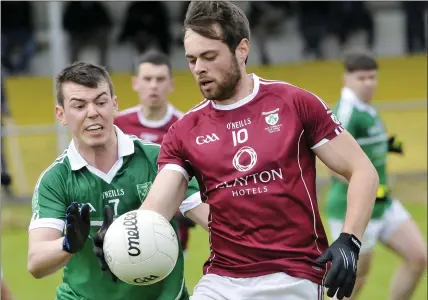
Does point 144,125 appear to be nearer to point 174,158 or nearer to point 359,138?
point 359,138

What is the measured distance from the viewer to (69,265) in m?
5.45

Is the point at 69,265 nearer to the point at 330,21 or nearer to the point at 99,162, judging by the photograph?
the point at 99,162

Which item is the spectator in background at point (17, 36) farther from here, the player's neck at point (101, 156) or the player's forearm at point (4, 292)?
the player's neck at point (101, 156)

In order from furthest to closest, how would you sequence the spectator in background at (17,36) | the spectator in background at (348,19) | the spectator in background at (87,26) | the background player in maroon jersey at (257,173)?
the spectator in background at (348,19) < the spectator in background at (17,36) < the spectator in background at (87,26) < the background player in maroon jersey at (257,173)

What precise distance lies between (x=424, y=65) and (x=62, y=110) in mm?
12678

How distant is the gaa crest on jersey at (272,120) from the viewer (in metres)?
5.04

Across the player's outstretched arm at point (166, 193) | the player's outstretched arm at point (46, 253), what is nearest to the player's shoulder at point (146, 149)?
the player's outstretched arm at point (166, 193)

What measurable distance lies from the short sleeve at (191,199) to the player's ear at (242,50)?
0.74m

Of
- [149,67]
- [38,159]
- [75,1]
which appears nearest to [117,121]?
[149,67]

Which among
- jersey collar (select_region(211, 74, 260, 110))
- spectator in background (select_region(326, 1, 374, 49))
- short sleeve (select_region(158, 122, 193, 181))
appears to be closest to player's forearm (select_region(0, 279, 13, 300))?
short sleeve (select_region(158, 122, 193, 181))

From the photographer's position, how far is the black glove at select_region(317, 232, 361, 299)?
4.70 meters

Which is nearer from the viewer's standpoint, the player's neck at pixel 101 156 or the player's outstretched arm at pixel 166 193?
the player's outstretched arm at pixel 166 193

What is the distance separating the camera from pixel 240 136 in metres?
5.07

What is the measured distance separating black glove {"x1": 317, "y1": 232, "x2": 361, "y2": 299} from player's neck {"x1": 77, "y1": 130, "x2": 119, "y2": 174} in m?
1.28
